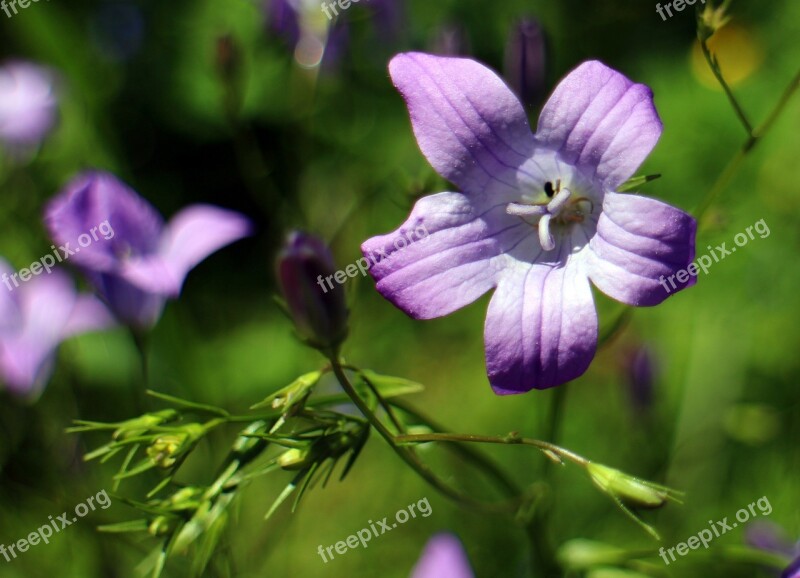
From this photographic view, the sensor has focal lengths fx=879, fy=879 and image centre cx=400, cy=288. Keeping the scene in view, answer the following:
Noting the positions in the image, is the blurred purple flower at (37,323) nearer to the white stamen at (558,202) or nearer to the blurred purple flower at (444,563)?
the blurred purple flower at (444,563)

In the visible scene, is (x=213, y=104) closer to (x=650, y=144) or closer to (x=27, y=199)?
(x=27, y=199)

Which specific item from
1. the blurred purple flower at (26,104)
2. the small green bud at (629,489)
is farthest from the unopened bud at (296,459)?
the blurred purple flower at (26,104)

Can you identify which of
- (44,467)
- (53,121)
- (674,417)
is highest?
(53,121)

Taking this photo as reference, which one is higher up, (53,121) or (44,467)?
(53,121)

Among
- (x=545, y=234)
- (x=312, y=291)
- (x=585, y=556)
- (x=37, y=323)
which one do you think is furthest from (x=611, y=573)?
(x=37, y=323)

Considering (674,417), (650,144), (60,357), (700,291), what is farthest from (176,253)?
(700,291)

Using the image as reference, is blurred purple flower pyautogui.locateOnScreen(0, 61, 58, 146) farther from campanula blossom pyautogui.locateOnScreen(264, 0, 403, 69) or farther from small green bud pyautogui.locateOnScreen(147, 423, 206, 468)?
small green bud pyautogui.locateOnScreen(147, 423, 206, 468)
